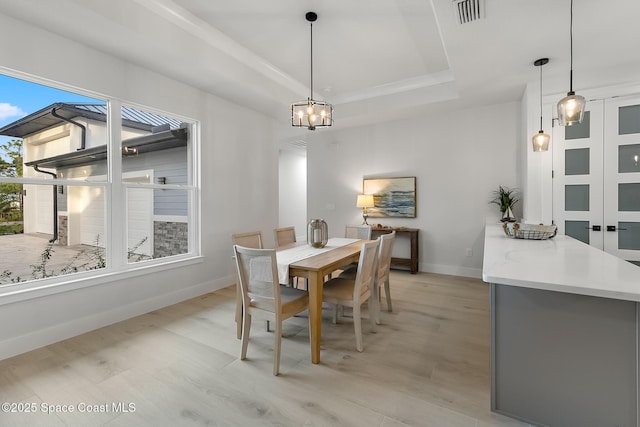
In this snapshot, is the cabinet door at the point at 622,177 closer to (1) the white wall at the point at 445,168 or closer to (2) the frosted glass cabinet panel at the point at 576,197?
(2) the frosted glass cabinet panel at the point at 576,197

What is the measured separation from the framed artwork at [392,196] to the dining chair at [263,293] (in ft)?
10.9

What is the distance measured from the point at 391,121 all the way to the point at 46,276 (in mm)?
5167

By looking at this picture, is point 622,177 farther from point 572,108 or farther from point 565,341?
point 565,341

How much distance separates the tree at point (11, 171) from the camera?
95.0 inches

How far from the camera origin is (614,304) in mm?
1377

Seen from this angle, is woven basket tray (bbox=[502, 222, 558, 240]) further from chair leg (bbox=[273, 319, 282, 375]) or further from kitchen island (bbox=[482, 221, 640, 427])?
chair leg (bbox=[273, 319, 282, 375])

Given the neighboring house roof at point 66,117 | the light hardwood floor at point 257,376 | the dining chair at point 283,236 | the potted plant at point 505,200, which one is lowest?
the light hardwood floor at point 257,376

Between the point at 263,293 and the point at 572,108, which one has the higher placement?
the point at 572,108

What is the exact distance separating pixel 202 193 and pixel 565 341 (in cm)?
384

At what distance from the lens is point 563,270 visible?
154 centimetres

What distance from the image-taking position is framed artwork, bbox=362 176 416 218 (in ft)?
16.9

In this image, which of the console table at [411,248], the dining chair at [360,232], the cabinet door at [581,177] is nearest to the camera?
the cabinet door at [581,177]

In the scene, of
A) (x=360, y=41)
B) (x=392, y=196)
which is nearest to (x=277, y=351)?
(x=360, y=41)

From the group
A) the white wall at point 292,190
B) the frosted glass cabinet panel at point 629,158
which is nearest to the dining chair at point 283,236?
A: the frosted glass cabinet panel at point 629,158
